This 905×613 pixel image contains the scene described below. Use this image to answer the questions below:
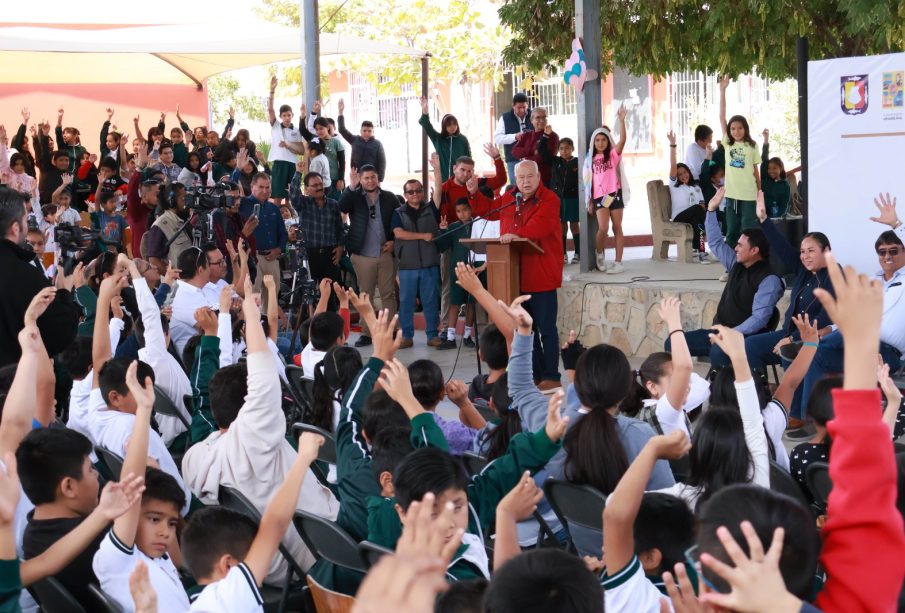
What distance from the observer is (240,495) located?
3824 mm

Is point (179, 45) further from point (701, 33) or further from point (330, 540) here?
point (330, 540)

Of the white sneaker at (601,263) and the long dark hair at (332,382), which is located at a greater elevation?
the white sneaker at (601,263)

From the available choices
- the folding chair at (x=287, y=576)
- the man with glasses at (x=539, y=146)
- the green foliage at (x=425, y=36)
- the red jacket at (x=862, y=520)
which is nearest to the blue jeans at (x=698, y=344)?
the man with glasses at (x=539, y=146)

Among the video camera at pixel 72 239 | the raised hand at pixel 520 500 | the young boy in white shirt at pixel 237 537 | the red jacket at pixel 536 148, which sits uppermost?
the red jacket at pixel 536 148

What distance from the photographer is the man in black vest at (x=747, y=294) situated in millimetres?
7469

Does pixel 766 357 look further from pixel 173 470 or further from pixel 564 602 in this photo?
pixel 564 602

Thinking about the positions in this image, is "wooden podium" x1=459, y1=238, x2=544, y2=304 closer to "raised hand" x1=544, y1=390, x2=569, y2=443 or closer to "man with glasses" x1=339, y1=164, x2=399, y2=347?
"man with glasses" x1=339, y1=164, x2=399, y2=347

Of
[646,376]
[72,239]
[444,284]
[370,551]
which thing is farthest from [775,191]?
[370,551]

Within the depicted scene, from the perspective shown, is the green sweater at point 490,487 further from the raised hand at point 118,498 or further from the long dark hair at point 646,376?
the long dark hair at point 646,376

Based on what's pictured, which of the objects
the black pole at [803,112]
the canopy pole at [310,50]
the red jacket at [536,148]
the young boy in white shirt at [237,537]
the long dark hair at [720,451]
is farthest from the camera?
the canopy pole at [310,50]

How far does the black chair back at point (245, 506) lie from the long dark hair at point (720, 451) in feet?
4.28

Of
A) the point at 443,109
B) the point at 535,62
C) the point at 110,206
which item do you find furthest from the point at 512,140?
the point at 443,109

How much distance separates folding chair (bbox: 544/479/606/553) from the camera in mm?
3564

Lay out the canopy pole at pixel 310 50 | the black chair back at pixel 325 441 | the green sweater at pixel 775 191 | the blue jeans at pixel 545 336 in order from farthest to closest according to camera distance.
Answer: the canopy pole at pixel 310 50, the green sweater at pixel 775 191, the blue jeans at pixel 545 336, the black chair back at pixel 325 441
